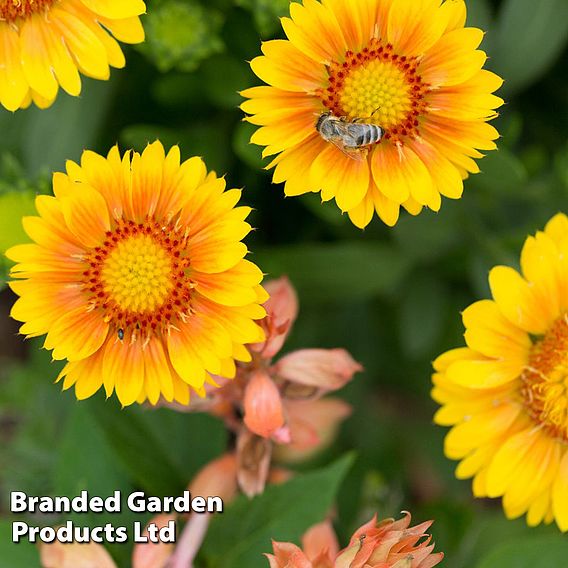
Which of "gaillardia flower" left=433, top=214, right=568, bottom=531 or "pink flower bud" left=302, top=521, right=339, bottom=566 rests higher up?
"gaillardia flower" left=433, top=214, right=568, bottom=531

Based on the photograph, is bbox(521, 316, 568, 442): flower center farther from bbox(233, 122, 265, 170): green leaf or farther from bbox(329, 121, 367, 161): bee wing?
bbox(233, 122, 265, 170): green leaf

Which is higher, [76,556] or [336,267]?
[336,267]

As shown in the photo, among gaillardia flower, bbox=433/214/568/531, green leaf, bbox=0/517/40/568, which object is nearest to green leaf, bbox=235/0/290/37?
gaillardia flower, bbox=433/214/568/531

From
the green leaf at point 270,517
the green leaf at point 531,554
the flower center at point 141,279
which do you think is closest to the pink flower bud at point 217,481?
the green leaf at point 270,517

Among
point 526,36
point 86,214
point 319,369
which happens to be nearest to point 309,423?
point 319,369

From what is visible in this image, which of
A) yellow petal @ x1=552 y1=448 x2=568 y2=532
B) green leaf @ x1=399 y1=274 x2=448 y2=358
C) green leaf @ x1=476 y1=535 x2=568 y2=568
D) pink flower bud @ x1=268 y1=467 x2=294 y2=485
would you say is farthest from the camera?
green leaf @ x1=399 y1=274 x2=448 y2=358

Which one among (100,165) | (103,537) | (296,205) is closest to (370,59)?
(100,165)

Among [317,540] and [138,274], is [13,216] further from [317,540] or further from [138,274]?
[317,540]
